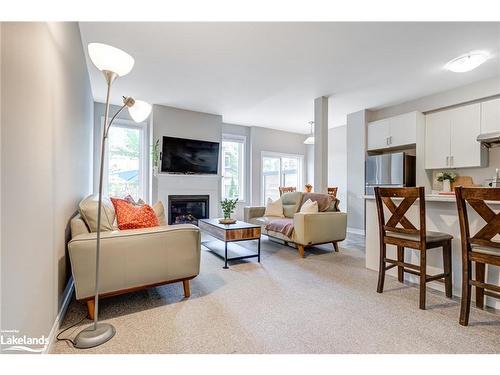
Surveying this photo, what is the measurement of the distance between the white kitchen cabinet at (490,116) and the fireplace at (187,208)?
Result: 4.81m

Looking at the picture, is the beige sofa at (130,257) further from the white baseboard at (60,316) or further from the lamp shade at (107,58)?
the lamp shade at (107,58)

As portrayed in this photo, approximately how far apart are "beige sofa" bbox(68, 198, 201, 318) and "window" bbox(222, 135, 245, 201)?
14.4ft

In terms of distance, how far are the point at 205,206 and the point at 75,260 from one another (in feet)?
13.0

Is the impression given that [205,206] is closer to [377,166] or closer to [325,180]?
[325,180]

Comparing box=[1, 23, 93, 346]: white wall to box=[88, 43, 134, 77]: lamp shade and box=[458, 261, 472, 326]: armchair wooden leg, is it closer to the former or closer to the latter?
box=[88, 43, 134, 77]: lamp shade

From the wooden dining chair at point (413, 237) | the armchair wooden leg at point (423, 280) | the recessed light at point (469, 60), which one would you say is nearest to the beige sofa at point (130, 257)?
the wooden dining chair at point (413, 237)

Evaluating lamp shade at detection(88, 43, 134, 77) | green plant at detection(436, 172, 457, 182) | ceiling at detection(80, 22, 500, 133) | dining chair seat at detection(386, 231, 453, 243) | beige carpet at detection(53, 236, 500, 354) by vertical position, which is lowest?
beige carpet at detection(53, 236, 500, 354)

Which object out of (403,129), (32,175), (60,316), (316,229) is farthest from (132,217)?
(403,129)

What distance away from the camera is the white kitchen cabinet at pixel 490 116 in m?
3.42

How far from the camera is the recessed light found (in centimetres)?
291

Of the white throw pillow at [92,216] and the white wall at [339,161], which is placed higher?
the white wall at [339,161]

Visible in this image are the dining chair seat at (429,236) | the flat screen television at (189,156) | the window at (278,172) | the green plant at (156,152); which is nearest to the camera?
the dining chair seat at (429,236)

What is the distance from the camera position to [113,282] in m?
1.80

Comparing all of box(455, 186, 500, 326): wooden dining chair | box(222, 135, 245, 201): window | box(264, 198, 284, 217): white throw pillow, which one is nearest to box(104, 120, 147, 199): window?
box(222, 135, 245, 201): window
